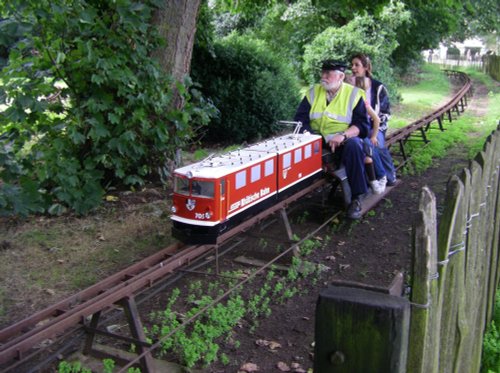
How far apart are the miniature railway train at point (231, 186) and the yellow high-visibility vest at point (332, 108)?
73 centimetres

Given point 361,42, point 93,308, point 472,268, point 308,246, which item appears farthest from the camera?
point 361,42

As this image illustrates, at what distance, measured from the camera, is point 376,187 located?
8430mm

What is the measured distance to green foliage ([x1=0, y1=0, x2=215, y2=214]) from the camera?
686cm

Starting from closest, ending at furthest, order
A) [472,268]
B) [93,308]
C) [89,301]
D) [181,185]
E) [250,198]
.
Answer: [472,268] < [93,308] < [89,301] < [181,185] < [250,198]

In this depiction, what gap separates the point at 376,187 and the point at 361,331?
6837 millimetres

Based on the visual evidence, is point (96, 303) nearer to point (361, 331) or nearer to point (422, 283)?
point (422, 283)

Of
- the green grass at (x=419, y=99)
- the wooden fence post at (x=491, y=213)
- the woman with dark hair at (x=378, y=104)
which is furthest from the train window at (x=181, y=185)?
the green grass at (x=419, y=99)

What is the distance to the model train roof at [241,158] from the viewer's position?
5.69m

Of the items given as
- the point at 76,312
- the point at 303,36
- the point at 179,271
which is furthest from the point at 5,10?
the point at 303,36

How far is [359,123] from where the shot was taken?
7.82m

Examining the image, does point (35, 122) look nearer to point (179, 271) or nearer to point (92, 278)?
point (92, 278)

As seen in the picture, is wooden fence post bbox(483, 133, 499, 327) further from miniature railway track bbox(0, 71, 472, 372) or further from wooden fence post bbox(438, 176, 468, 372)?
miniature railway track bbox(0, 71, 472, 372)

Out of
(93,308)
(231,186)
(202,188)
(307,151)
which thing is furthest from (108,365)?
(307,151)

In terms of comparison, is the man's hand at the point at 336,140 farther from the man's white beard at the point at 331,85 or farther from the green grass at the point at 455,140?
the green grass at the point at 455,140
